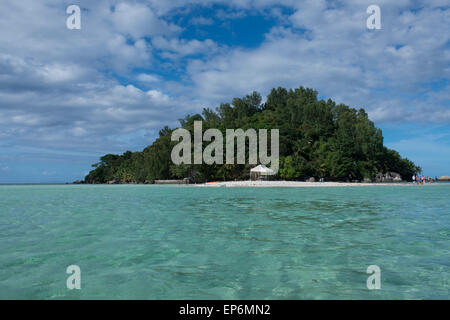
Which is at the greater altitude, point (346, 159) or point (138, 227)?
point (346, 159)

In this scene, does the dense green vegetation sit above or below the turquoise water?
above

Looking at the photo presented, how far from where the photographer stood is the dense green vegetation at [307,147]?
6053 centimetres

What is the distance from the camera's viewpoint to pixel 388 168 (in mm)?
78875

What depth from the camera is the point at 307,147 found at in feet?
221

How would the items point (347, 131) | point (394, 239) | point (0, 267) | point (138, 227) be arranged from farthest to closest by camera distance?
point (347, 131) < point (138, 227) < point (394, 239) < point (0, 267)

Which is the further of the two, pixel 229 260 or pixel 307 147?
pixel 307 147

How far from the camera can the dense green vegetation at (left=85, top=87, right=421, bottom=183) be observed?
6053 cm

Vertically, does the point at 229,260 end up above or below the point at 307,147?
below

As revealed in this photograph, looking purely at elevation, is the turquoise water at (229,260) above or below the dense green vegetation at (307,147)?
below

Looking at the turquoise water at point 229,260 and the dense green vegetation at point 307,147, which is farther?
the dense green vegetation at point 307,147

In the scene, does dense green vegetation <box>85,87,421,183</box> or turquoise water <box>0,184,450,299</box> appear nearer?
turquoise water <box>0,184,450,299</box>
